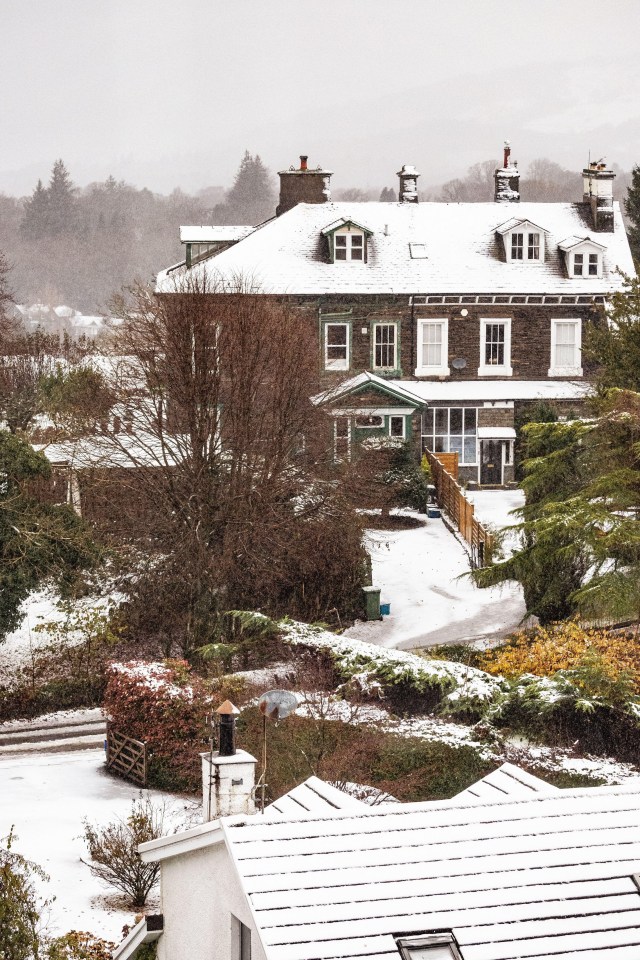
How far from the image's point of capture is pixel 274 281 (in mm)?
43875

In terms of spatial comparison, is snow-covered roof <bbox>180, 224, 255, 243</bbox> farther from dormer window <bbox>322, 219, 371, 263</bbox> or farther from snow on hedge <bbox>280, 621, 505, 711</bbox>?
snow on hedge <bbox>280, 621, 505, 711</bbox>

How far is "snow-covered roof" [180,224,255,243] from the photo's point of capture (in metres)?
49.8

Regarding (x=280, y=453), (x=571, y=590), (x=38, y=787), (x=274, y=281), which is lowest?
(x=38, y=787)

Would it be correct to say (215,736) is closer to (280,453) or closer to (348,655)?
(348,655)

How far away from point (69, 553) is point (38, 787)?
573 centimetres

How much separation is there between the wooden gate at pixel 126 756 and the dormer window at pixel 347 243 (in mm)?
25767

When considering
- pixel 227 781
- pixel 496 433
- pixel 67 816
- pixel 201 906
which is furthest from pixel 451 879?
pixel 496 433

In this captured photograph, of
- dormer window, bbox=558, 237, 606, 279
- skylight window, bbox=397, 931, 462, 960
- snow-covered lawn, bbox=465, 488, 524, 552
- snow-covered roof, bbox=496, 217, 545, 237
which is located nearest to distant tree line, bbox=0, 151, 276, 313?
snow-covered roof, bbox=496, 217, 545, 237

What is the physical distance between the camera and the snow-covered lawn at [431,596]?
3041 cm

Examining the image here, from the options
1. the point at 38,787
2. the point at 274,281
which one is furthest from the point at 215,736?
the point at 274,281

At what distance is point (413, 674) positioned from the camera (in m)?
23.6

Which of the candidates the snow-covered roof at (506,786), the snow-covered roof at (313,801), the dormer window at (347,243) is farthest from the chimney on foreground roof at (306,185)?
the snow-covered roof at (313,801)

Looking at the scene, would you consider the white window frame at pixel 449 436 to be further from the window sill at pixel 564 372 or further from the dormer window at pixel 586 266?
the dormer window at pixel 586 266

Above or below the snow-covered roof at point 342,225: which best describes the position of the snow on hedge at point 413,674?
below
